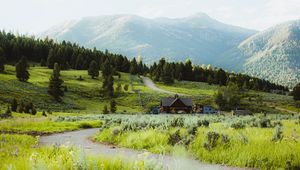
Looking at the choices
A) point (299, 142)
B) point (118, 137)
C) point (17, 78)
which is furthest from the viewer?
point (17, 78)

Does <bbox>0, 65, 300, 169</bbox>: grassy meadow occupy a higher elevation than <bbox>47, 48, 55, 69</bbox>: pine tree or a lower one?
lower

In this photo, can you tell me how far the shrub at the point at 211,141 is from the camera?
17497 millimetres

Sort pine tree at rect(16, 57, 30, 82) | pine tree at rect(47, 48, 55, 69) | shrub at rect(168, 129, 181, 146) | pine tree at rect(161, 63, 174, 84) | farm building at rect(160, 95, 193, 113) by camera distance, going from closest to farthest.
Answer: shrub at rect(168, 129, 181, 146) < farm building at rect(160, 95, 193, 113) < pine tree at rect(16, 57, 30, 82) < pine tree at rect(47, 48, 55, 69) < pine tree at rect(161, 63, 174, 84)

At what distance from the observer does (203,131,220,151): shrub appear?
1750 centimetres

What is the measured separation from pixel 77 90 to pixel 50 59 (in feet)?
160

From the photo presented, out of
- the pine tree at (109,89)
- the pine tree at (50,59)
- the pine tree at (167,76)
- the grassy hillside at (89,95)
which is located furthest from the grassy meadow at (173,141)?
the pine tree at (50,59)

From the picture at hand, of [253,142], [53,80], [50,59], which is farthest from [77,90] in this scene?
[253,142]

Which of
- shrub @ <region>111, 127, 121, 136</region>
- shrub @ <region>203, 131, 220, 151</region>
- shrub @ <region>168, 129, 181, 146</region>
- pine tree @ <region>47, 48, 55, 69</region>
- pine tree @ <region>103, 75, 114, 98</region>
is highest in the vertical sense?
pine tree @ <region>47, 48, 55, 69</region>

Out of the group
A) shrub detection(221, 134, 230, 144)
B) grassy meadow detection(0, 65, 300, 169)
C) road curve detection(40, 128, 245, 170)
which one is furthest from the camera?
shrub detection(221, 134, 230, 144)

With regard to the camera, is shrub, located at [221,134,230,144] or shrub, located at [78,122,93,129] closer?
shrub, located at [221,134,230,144]

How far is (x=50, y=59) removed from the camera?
591 ft

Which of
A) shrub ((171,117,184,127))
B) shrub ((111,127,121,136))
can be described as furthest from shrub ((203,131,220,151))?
shrub ((111,127,121,136))

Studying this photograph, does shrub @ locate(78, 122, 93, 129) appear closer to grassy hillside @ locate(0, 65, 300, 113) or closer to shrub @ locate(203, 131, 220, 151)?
shrub @ locate(203, 131, 220, 151)

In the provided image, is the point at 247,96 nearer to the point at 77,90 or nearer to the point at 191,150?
the point at 77,90
